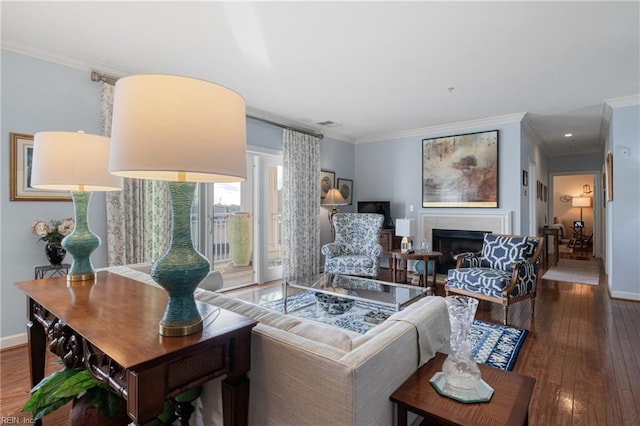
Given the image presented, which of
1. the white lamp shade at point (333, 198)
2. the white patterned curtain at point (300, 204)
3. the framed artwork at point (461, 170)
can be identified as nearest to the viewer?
the framed artwork at point (461, 170)

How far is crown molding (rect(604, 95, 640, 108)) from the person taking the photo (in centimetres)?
403

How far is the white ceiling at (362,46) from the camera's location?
7.45 feet

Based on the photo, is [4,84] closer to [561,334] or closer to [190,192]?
[190,192]

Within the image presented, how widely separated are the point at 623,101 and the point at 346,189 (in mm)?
4217

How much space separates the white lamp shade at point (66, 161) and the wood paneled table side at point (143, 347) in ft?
1.79

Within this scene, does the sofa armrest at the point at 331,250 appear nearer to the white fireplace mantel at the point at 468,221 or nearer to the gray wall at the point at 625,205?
the white fireplace mantel at the point at 468,221

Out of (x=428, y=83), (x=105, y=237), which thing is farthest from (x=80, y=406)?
(x=428, y=83)

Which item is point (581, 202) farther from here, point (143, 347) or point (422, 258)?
point (143, 347)

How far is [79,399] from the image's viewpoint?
1324 mm

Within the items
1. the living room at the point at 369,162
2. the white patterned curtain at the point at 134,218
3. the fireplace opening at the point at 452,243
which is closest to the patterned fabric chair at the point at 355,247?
the living room at the point at 369,162

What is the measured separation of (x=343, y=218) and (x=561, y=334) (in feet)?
10.4

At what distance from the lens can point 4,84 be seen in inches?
106

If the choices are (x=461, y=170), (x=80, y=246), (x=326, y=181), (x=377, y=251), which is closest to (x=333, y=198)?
(x=326, y=181)

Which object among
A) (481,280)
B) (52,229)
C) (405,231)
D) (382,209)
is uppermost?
(382,209)
